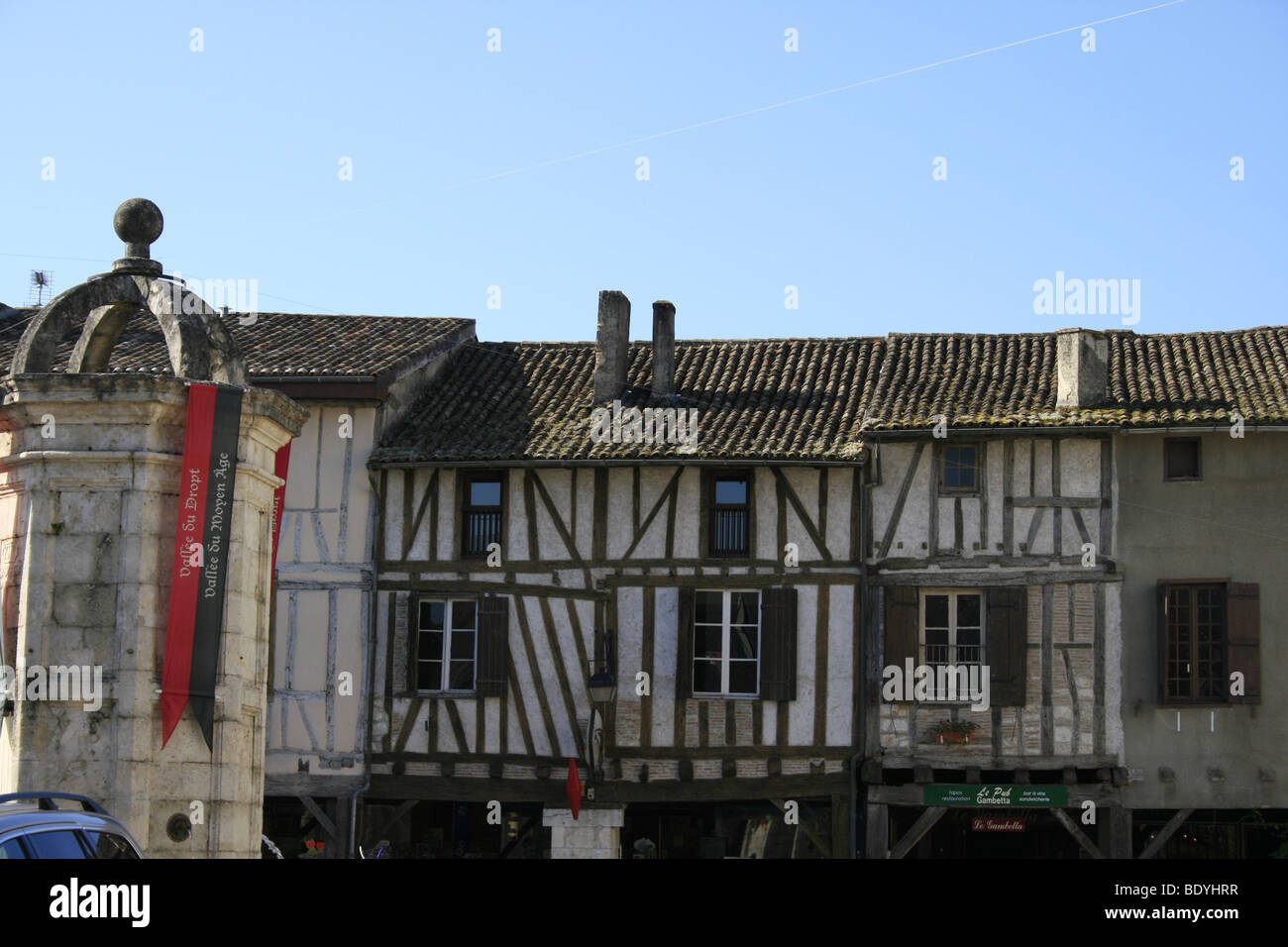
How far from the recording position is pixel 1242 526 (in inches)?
829

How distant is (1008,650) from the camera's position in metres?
21.1

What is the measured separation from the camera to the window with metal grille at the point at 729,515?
21.9 m

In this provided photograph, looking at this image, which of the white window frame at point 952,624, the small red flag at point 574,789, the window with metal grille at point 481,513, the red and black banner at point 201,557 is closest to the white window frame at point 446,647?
the window with metal grille at point 481,513

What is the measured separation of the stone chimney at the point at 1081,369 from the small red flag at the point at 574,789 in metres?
7.32

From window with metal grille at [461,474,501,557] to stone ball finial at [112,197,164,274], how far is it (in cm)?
1158

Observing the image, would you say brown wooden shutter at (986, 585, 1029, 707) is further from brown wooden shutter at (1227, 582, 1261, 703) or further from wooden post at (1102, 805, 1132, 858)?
brown wooden shutter at (1227, 582, 1261, 703)

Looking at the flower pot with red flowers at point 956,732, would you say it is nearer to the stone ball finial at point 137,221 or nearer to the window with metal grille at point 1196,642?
the window with metal grille at point 1196,642

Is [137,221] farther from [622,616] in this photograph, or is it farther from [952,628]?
[952,628]

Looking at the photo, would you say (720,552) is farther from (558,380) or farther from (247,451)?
(247,451)

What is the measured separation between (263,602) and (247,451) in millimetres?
1018

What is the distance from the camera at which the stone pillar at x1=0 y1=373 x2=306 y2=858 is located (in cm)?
982

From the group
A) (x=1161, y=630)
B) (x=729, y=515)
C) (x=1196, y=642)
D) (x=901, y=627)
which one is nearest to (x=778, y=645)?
(x=901, y=627)

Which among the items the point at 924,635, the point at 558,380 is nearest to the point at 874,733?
the point at 924,635

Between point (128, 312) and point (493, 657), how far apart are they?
37.3ft
